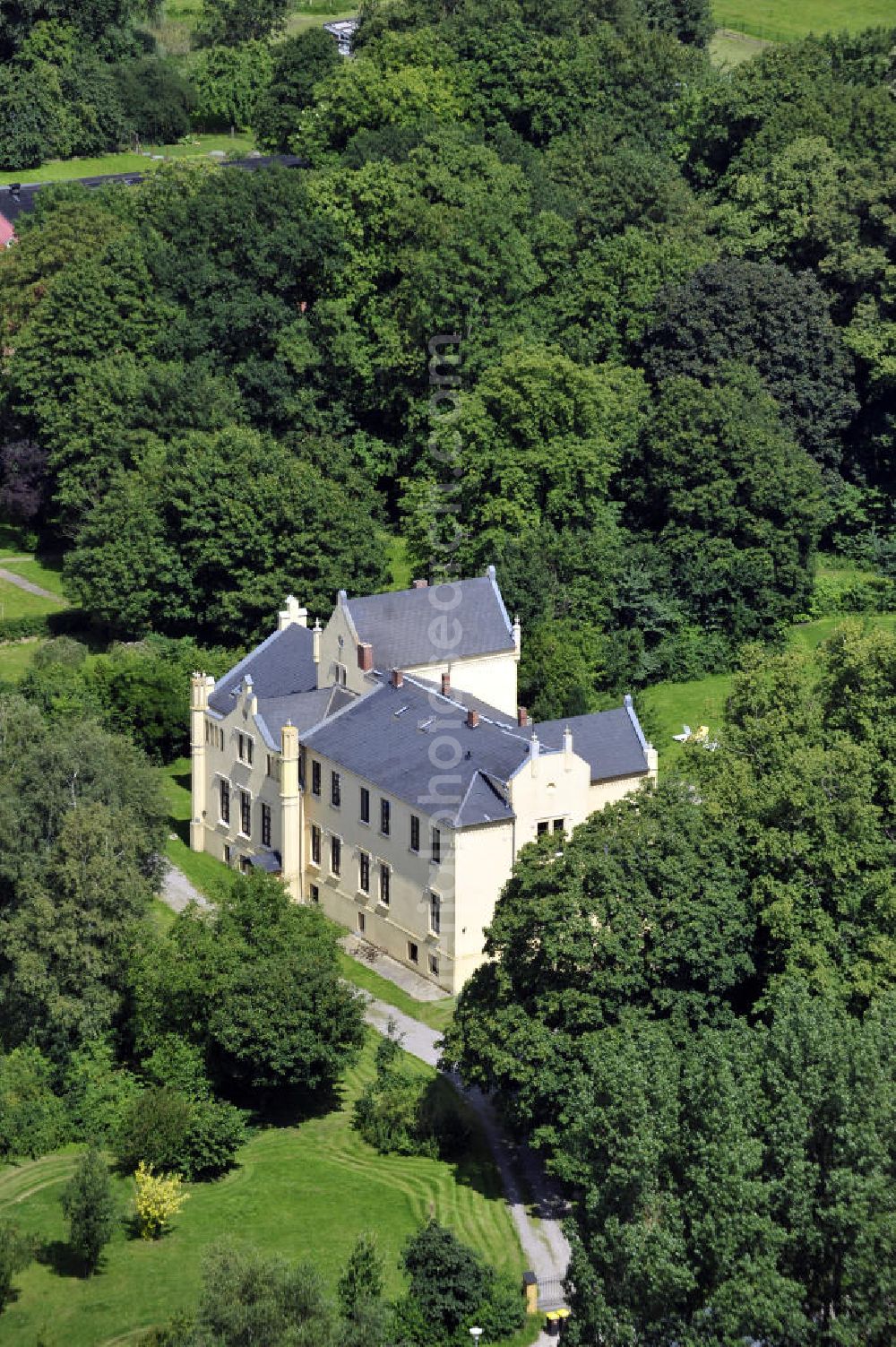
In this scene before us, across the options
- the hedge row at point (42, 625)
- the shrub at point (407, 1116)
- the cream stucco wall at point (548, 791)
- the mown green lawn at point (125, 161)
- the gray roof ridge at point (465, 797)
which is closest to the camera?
the shrub at point (407, 1116)

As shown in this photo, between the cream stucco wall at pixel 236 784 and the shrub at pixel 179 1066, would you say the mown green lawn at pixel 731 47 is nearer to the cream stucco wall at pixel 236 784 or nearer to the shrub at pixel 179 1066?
the cream stucco wall at pixel 236 784

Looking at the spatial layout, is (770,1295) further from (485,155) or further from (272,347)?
(485,155)

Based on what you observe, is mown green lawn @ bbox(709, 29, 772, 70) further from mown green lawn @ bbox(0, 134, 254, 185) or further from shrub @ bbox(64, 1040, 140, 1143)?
shrub @ bbox(64, 1040, 140, 1143)

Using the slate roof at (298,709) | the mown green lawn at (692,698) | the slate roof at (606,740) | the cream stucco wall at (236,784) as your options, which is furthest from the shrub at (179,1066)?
the mown green lawn at (692,698)

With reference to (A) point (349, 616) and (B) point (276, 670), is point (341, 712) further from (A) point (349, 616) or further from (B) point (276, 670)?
(B) point (276, 670)

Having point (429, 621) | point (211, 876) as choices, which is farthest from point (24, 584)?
point (429, 621)
